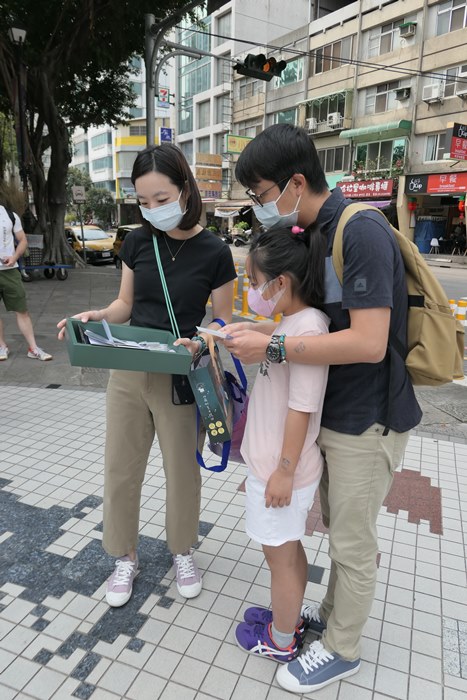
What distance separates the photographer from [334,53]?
25.3 metres

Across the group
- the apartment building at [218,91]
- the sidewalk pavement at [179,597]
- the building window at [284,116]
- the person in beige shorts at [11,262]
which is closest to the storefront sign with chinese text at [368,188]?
the building window at [284,116]

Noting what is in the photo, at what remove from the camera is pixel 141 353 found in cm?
155

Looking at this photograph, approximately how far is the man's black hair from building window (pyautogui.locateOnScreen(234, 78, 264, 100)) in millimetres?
32895

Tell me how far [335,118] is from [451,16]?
247 inches

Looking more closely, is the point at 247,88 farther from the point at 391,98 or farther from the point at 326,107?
the point at 391,98

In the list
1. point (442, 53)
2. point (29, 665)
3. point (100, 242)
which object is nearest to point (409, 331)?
point (29, 665)

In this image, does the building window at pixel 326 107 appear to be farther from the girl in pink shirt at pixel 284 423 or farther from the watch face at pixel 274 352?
the watch face at pixel 274 352

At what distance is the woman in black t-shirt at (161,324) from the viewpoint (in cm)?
184

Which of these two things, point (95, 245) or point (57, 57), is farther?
point (95, 245)

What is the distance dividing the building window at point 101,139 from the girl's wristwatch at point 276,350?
5680 centimetres

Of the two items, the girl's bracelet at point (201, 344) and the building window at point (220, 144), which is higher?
the building window at point (220, 144)

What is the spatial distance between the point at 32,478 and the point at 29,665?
1447mm

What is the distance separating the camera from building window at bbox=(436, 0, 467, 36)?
791 inches

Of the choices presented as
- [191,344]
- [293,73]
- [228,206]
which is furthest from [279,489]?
[228,206]
